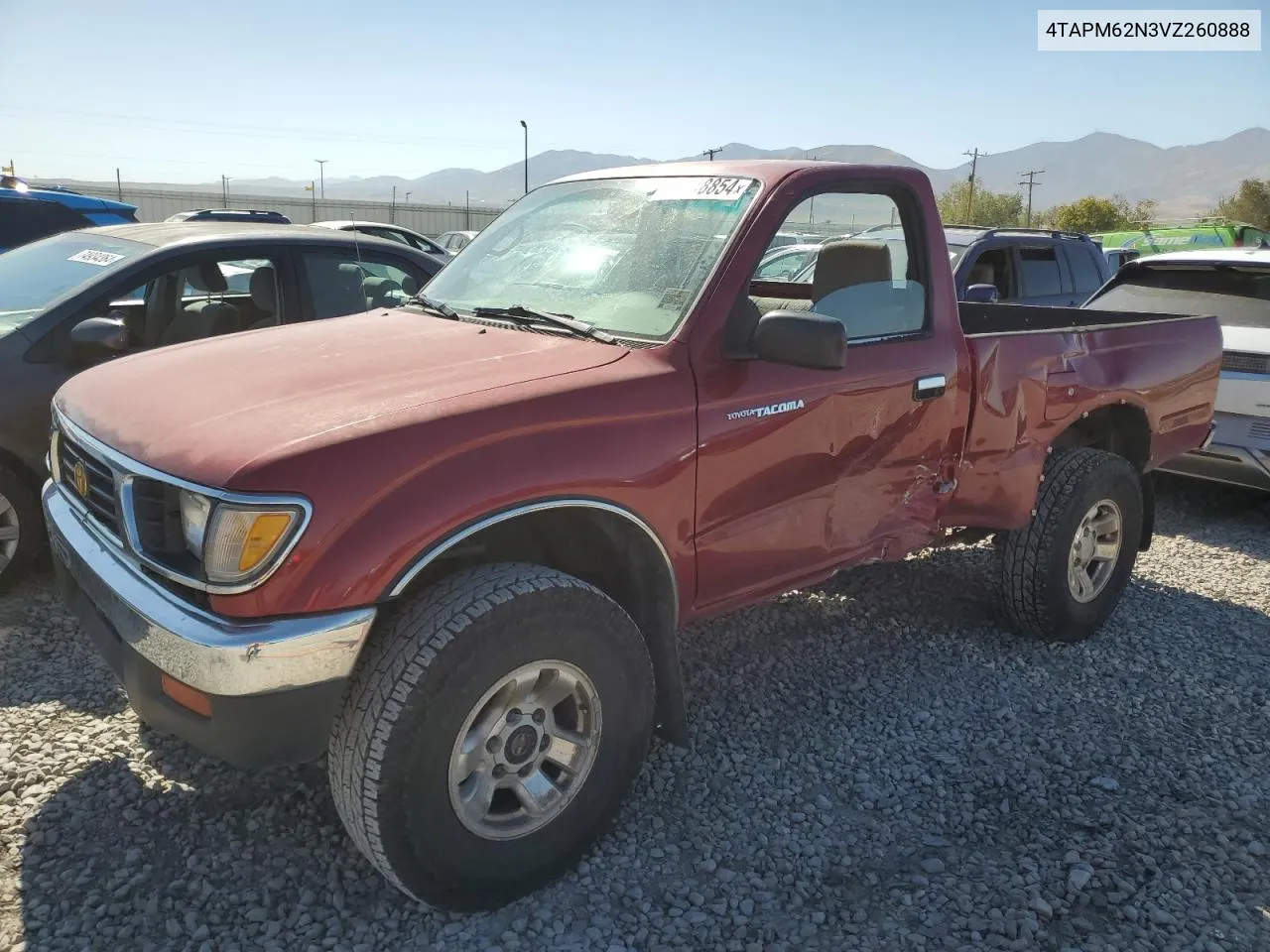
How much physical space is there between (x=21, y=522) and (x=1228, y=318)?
7353 millimetres

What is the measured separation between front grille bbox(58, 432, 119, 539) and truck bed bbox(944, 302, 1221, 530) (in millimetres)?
2962

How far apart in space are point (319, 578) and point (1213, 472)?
19.7 feet

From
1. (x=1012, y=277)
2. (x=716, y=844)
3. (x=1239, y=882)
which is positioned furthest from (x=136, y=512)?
(x=1012, y=277)

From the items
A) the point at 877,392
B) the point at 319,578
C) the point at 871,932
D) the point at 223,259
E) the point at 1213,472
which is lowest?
the point at 871,932

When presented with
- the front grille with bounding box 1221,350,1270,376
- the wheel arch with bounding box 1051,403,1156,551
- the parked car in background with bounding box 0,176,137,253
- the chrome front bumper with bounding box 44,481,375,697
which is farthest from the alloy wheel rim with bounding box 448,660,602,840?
the parked car in background with bounding box 0,176,137,253

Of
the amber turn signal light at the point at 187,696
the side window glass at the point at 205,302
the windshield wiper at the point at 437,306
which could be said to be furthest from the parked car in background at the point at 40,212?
the amber turn signal light at the point at 187,696

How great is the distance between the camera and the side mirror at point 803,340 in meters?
2.75

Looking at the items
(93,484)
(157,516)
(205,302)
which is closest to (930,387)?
(157,516)

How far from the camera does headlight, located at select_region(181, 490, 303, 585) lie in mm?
2127

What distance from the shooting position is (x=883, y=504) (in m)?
3.50

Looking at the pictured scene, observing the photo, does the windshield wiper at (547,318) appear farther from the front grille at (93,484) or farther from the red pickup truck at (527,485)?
the front grille at (93,484)

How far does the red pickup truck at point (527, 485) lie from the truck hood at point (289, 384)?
0.01 m

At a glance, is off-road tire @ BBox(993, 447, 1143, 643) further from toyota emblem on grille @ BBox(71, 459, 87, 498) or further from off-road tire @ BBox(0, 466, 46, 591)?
off-road tire @ BBox(0, 466, 46, 591)

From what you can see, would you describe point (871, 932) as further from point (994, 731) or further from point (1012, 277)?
point (1012, 277)
